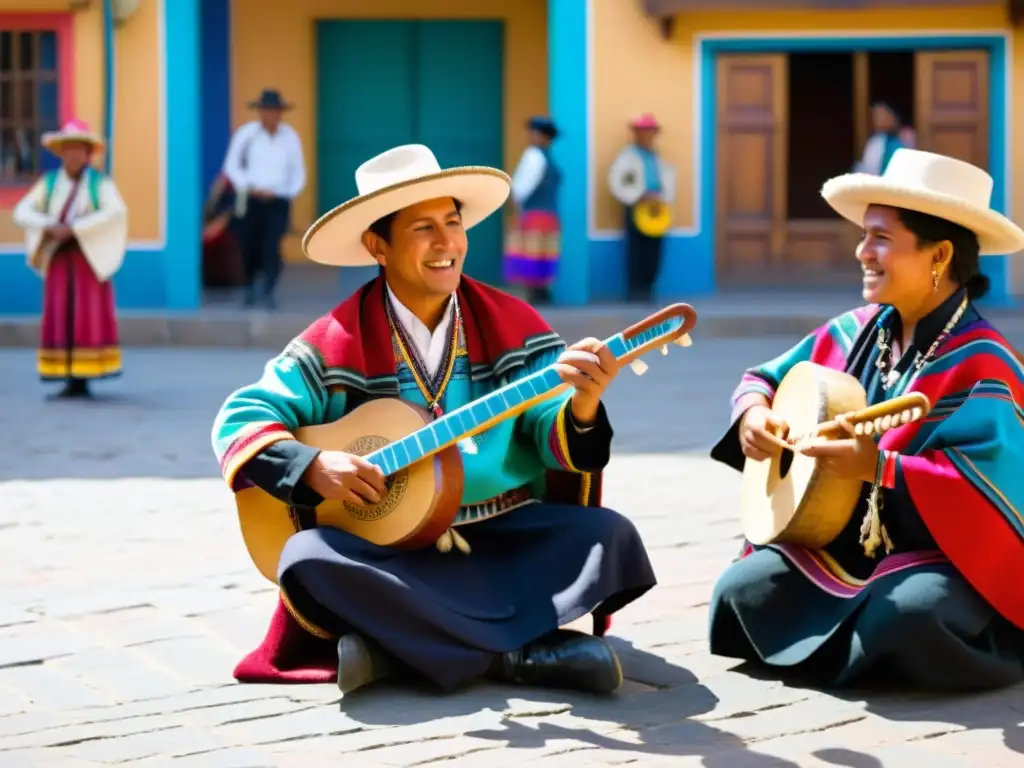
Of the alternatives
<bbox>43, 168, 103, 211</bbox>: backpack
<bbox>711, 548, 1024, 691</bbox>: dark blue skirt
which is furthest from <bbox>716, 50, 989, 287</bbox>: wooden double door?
<bbox>711, 548, 1024, 691</bbox>: dark blue skirt

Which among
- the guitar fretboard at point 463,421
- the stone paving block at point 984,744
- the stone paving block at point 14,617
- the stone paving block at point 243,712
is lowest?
the stone paving block at point 243,712

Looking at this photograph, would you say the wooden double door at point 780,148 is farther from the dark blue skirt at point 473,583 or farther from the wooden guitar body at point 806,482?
the dark blue skirt at point 473,583

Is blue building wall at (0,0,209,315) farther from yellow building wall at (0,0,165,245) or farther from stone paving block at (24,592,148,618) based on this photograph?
stone paving block at (24,592,148,618)

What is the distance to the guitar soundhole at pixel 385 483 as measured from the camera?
186 inches

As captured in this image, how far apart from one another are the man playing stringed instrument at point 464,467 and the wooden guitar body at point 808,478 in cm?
35

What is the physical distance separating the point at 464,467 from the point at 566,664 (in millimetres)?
551

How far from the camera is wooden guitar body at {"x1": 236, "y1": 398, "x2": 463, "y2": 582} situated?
468cm

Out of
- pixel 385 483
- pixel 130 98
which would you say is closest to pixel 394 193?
pixel 385 483

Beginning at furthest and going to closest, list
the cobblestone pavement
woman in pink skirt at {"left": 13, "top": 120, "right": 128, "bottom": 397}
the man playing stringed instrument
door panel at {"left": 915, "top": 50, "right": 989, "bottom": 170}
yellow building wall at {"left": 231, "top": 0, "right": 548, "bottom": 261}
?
1. yellow building wall at {"left": 231, "top": 0, "right": 548, "bottom": 261}
2. door panel at {"left": 915, "top": 50, "right": 989, "bottom": 170}
3. woman in pink skirt at {"left": 13, "top": 120, "right": 128, "bottom": 397}
4. the man playing stringed instrument
5. the cobblestone pavement

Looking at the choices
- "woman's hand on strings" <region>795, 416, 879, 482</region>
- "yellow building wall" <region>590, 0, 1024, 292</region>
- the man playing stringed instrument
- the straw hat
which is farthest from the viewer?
"yellow building wall" <region>590, 0, 1024, 292</region>

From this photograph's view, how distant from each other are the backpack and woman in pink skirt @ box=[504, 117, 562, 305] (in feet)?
16.1

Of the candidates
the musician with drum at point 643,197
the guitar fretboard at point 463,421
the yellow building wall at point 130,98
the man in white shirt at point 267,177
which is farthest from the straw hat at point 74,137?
the guitar fretboard at point 463,421

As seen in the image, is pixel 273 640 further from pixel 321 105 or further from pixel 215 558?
pixel 321 105

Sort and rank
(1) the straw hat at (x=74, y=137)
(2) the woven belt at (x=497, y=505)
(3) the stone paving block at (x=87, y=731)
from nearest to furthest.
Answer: (3) the stone paving block at (x=87, y=731) < (2) the woven belt at (x=497, y=505) < (1) the straw hat at (x=74, y=137)
